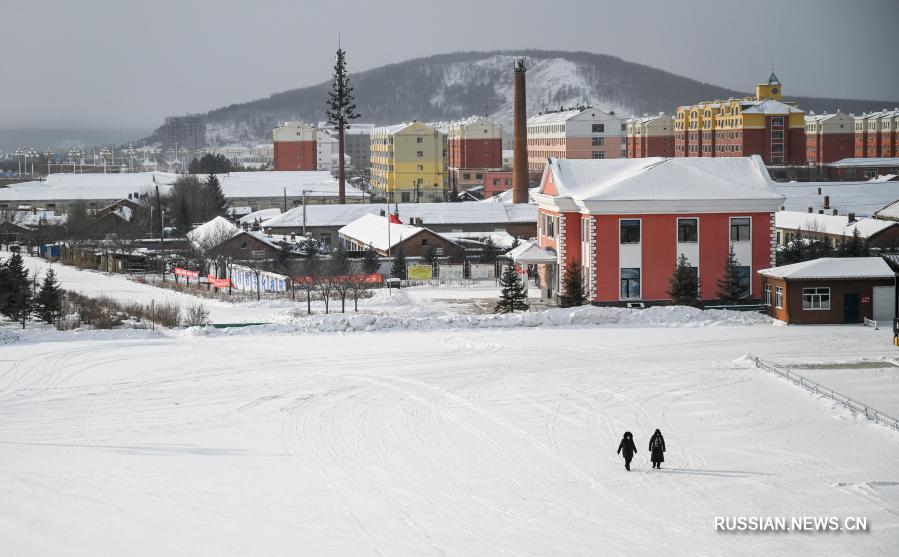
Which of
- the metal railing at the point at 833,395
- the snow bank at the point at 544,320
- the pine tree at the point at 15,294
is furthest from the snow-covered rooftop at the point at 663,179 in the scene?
the pine tree at the point at 15,294

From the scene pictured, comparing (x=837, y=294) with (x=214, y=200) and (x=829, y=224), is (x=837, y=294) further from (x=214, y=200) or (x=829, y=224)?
(x=214, y=200)

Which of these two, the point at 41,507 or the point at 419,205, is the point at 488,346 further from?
the point at 419,205

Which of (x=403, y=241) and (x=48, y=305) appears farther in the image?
(x=403, y=241)

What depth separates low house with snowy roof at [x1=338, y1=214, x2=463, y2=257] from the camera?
3338 centimetres

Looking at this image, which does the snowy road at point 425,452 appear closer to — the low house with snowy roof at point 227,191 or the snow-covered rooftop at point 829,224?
the snow-covered rooftop at point 829,224

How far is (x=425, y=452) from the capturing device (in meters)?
11.4

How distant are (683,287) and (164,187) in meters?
48.4

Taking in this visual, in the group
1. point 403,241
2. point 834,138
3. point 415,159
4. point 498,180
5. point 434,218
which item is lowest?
point 403,241

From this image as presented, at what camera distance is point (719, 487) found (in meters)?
9.94

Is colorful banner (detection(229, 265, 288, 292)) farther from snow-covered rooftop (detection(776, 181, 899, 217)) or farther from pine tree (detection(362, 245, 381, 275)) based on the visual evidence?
snow-covered rooftop (detection(776, 181, 899, 217))

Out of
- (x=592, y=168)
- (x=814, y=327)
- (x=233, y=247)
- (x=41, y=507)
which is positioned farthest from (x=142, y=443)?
(x=233, y=247)

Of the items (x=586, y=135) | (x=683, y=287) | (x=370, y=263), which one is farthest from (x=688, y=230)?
(x=586, y=135)

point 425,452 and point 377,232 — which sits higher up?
point 377,232

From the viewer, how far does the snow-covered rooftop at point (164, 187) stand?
59.4 m
